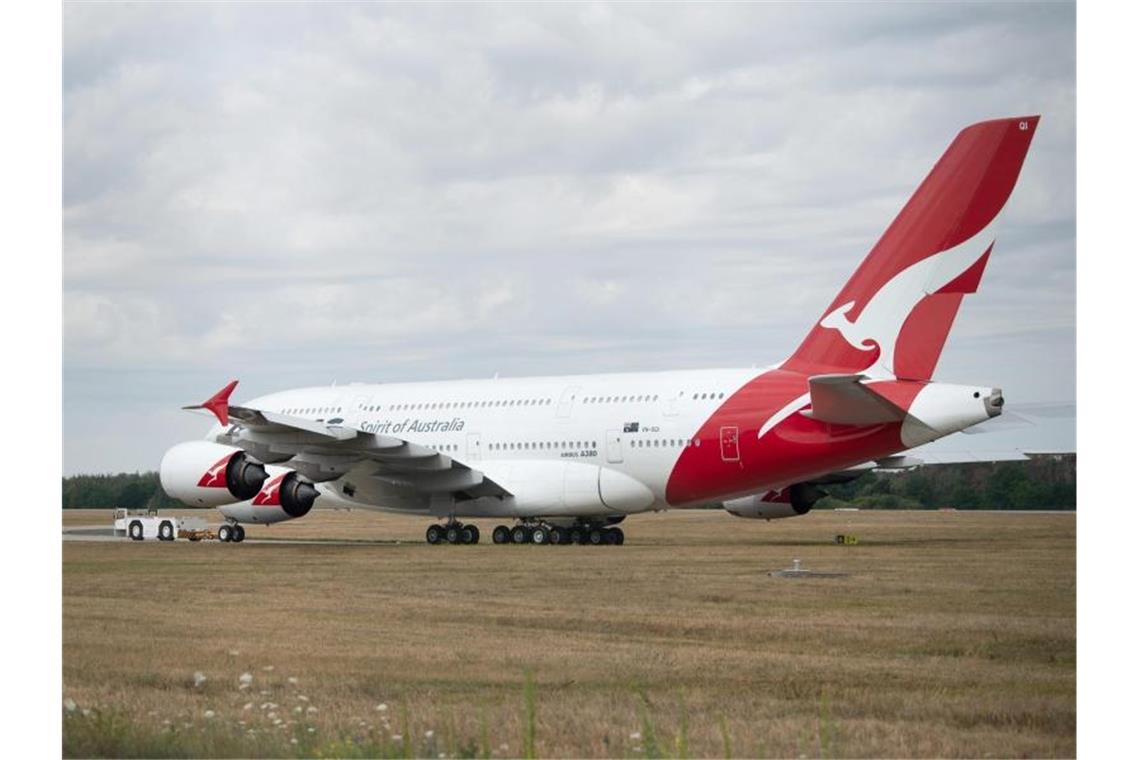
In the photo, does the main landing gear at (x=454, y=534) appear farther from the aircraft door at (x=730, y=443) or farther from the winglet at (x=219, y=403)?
the winglet at (x=219, y=403)

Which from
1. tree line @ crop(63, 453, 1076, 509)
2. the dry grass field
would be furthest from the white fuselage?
the dry grass field

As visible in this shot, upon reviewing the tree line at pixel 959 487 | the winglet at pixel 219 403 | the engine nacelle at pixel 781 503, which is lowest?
→ the engine nacelle at pixel 781 503

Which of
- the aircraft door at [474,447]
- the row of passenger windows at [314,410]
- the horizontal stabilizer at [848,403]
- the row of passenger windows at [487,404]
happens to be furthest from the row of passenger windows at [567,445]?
Answer: the horizontal stabilizer at [848,403]

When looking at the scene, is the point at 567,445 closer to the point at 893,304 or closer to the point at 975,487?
the point at 975,487

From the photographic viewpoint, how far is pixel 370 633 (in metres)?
12.6

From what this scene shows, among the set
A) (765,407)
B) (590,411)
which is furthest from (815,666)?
(590,411)

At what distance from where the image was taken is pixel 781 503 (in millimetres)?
30312

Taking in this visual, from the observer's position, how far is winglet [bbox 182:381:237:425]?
14.8 m

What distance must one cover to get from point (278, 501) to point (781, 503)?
9.62 metres

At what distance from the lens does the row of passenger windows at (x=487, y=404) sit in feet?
88.9

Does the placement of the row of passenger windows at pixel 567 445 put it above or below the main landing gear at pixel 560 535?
above

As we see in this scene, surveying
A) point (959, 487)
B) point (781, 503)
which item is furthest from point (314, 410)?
point (959, 487)

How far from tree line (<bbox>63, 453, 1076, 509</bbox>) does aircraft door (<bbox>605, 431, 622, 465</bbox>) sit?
5.71 meters

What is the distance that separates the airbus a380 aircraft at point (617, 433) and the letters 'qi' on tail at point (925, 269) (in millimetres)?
40
